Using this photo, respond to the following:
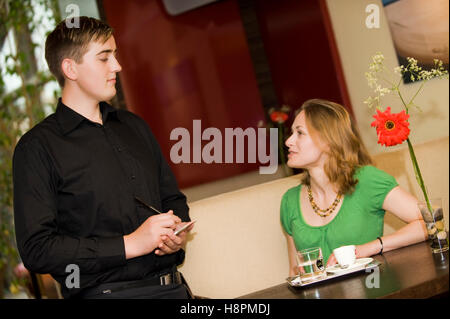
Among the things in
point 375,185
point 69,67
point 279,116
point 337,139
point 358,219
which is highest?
point 69,67

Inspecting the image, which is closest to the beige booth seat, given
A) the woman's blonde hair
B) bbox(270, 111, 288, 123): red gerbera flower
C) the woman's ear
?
the woman's blonde hair

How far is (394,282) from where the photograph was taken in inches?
59.2

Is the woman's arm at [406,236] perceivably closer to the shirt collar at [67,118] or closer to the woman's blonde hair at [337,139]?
the woman's blonde hair at [337,139]

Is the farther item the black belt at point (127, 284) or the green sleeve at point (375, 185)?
the green sleeve at point (375, 185)

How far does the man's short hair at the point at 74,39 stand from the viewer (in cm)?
202

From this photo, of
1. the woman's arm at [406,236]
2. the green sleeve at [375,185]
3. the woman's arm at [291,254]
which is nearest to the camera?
the woman's arm at [406,236]

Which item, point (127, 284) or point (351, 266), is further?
point (127, 284)

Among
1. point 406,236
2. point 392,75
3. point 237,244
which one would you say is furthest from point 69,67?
point 392,75

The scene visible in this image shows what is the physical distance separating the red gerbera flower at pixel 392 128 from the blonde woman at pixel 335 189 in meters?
0.35

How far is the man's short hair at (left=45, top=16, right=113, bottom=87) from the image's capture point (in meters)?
2.02

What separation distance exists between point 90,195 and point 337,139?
1002mm

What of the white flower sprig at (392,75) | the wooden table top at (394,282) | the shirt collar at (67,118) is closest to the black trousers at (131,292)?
the wooden table top at (394,282)

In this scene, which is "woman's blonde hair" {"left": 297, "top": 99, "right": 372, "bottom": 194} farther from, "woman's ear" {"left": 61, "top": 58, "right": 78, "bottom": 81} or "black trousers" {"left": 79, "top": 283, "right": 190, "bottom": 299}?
"woman's ear" {"left": 61, "top": 58, "right": 78, "bottom": 81}

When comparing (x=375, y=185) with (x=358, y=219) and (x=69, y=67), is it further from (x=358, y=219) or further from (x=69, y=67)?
(x=69, y=67)
